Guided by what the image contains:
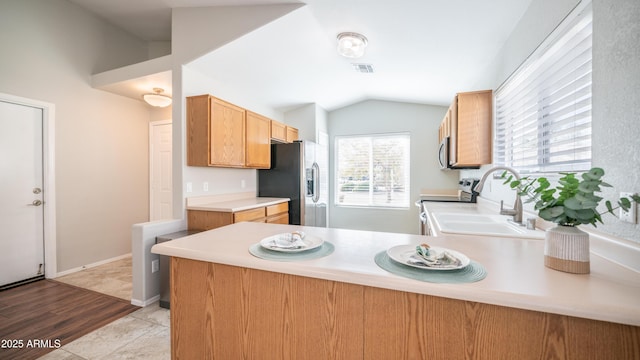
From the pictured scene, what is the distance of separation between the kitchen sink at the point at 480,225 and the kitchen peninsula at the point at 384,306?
0.68 ft

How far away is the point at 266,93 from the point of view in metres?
4.07

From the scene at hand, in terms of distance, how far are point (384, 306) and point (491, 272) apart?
14.8 inches

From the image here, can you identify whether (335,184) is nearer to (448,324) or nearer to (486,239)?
(486,239)

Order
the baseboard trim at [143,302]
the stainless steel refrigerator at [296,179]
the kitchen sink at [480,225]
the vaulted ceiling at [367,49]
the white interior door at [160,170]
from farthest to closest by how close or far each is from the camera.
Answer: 1. the white interior door at [160,170]
2. the stainless steel refrigerator at [296,179]
3. the baseboard trim at [143,302]
4. the vaulted ceiling at [367,49]
5. the kitchen sink at [480,225]

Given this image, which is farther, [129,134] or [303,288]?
[129,134]

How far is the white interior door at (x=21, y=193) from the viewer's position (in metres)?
2.75

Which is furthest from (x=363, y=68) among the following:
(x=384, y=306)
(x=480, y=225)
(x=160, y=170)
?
(x=160, y=170)

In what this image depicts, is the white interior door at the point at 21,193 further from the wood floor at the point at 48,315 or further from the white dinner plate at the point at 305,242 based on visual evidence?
the white dinner plate at the point at 305,242

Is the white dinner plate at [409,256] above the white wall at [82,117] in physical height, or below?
below

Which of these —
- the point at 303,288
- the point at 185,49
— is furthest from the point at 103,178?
the point at 303,288

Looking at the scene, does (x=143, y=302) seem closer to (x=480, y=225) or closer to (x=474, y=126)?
(x=480, y=225)

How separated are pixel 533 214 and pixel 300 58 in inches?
114

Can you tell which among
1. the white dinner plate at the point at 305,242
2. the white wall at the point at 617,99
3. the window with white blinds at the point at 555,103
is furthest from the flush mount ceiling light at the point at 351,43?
the white dinner plate at the point at 305,242

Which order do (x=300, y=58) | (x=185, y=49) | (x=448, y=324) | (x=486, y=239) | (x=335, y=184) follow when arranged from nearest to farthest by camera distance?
1. (x=448, y=324)
2. (x=486, y=239)
3. (x=185, y=49)
4. (x=300, y=58)
5. (x=335, y=184)
